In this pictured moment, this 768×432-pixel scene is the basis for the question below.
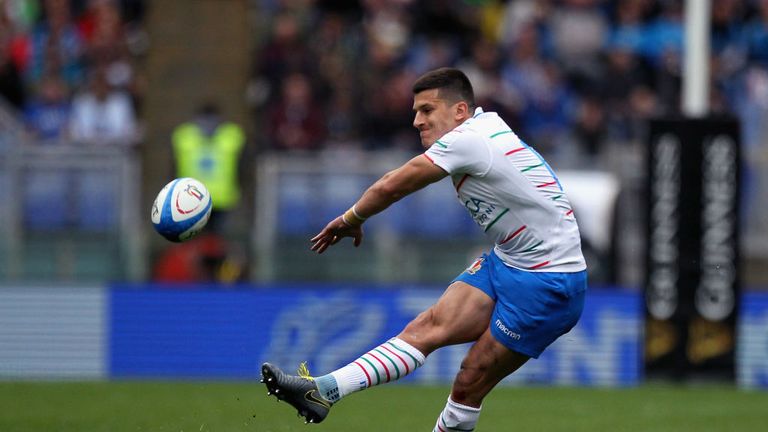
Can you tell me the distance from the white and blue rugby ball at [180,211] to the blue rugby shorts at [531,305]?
1796 millimetres

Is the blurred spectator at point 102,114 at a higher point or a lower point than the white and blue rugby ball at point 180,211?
lower

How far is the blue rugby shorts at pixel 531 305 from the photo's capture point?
7320 millimetres

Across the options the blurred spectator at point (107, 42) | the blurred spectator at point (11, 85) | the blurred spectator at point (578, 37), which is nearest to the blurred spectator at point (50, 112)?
the blurred spectator at point (11, 85)

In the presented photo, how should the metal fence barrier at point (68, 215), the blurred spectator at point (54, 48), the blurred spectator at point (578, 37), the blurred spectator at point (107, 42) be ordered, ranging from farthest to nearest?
the blurred spectator at point (578, 37) < the blurred spectator at point (54, 48) < the blurred spectator at point (107, 42) < the metal fence barrier at point (68, 215)

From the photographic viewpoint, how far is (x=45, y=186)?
47.0 feet

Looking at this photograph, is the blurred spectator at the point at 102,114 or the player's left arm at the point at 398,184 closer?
the player's left arm at the point at 398,184

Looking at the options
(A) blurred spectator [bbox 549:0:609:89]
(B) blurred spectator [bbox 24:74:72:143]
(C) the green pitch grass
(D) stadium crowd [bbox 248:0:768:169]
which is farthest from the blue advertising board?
(A) blurred spectator [bbox 549:0:609:89]

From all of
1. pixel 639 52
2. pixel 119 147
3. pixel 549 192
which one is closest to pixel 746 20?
pixel 639 52

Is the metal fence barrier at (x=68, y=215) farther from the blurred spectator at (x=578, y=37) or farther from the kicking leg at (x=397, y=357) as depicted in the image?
the kicking leg at (x=397, y=357)

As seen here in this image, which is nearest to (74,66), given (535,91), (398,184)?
(535,91)

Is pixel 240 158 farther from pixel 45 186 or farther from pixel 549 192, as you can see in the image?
pixel 549 192

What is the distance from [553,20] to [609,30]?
0.75 metres

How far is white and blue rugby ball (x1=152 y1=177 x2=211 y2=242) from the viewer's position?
8.00 meters

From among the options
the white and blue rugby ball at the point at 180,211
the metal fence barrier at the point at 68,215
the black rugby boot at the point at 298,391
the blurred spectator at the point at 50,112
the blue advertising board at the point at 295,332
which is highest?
the white and blue rugby ball at the point at 180,211
